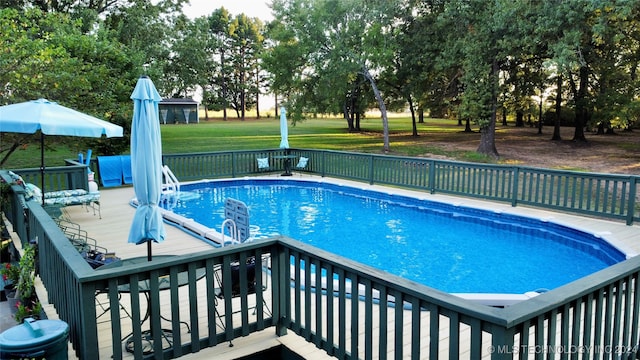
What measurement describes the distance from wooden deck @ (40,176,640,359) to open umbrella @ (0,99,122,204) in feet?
5.72

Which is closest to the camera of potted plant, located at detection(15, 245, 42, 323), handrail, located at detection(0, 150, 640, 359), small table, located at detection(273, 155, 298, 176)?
handrail, located at detection(0, 150, 640, 359)

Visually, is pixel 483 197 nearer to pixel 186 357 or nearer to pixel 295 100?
pixel 186 357

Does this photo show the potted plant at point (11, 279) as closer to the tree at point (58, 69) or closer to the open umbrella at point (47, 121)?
the open umbrella at point (47, 121)

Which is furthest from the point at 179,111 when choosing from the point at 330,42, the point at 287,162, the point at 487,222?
the point at 487,222

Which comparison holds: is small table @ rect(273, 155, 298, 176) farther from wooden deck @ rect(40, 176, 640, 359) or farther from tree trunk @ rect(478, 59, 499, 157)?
tree trunk @ rect(478, 59, 499, 157)

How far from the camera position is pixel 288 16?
21.3 m

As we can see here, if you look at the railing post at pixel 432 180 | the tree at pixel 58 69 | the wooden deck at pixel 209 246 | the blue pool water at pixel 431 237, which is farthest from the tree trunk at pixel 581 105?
the tree at pixel 58 69

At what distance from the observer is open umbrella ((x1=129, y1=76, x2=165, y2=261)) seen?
396 centimetres

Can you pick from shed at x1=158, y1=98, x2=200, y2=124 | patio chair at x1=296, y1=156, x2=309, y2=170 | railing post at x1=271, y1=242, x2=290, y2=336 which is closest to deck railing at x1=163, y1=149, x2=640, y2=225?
patio chair at x1=296, y1=156, x2=309, y2=170

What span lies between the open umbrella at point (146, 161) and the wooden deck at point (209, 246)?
844 millimetres

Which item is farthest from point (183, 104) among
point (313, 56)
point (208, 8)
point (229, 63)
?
point (313, 56)

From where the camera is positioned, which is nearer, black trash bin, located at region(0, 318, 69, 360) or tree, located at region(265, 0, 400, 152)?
black trash bin, located at region(0, 318, 69, 360)

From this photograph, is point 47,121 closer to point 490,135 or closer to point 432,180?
point 432,180

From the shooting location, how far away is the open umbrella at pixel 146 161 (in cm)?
396
